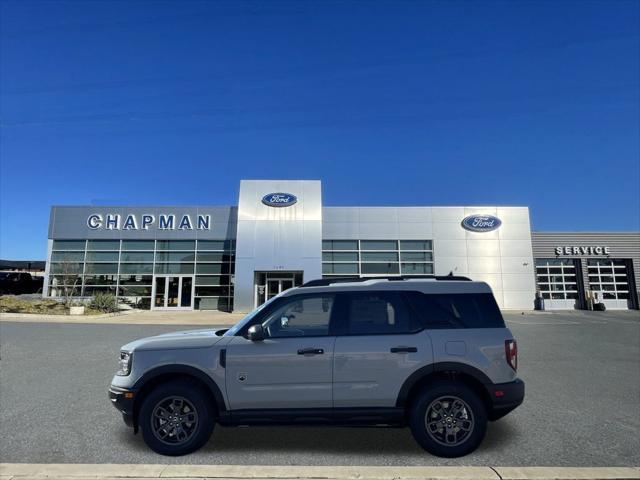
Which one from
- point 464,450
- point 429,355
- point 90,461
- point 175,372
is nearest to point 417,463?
point 464,450

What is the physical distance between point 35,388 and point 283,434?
5.01m

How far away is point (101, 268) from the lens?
28234mm

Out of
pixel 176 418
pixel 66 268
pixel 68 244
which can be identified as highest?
pixel 68 244

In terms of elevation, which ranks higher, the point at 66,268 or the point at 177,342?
the point at 66,268

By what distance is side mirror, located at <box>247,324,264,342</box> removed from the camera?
170 inches

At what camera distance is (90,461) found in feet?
13.6

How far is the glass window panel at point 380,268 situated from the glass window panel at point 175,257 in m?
12.2

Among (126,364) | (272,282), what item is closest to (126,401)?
(126,364)

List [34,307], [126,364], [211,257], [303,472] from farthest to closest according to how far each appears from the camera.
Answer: [211,257] < [34,307] < [126,364] < [303,472]

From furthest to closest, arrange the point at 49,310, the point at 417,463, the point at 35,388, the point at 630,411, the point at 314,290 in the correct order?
1. the point at 49,310
2. the point at 35,388
3. the point at 630,411
4. the point at 314,290
5. the point at 417,463

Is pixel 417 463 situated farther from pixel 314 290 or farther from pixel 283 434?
pixel 314 290

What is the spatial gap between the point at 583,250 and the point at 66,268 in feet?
121

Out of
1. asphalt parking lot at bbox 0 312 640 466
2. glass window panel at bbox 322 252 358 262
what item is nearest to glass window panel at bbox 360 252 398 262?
glass window panel at bbox 322 252 358 262

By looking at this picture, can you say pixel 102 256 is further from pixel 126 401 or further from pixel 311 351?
pixel 311 351
